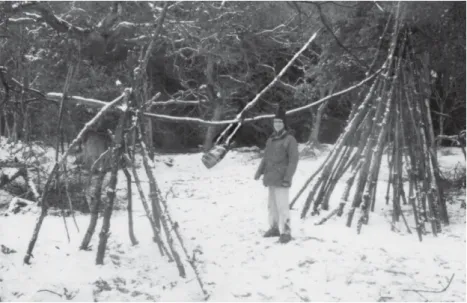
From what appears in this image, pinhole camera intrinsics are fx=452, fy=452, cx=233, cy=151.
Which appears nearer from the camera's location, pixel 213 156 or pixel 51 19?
pixel 213 156

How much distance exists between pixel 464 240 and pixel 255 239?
283 centimetres

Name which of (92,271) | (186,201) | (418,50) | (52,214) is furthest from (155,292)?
(418,50)

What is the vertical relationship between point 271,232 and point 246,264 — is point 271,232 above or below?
above

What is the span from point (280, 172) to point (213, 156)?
5.85ft

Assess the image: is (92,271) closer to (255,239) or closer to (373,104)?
(255,239)

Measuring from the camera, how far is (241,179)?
1191cm

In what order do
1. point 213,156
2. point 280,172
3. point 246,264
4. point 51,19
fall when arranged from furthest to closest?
A: point 280,172 → point 51,19 → point 246,264 → point 213,156

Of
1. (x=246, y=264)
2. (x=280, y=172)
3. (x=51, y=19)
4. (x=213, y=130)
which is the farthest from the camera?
(x=213, y=130)

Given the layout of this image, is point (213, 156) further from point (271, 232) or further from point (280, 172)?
point (271, 232)

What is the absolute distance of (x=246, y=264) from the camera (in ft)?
16.6

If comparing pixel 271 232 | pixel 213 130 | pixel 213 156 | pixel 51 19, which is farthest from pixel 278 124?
pixel 213 130

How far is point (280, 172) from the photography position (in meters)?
5.88

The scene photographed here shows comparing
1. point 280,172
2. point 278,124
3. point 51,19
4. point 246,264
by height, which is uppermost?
point 51,19

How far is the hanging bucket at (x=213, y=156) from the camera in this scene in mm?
4262
